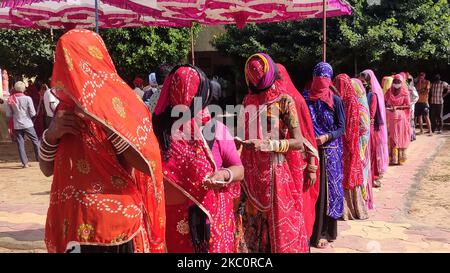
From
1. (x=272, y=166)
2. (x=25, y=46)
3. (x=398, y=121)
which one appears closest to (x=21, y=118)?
(x=25, y=46)

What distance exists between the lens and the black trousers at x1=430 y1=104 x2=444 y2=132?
586 inches

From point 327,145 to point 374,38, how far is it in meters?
10.1

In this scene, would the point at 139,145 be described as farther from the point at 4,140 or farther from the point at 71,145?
the point at 4,140

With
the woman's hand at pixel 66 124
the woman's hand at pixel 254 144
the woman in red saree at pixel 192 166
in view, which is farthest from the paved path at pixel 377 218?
the woman's hand at pixel 66 124

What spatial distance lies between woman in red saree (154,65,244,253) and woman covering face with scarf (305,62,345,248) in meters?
2.03

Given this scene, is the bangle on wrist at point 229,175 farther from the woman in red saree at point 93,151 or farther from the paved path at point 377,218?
the paved path at point 377,218

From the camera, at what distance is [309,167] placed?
156 inches

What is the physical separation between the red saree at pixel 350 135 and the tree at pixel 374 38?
8999 millimetres

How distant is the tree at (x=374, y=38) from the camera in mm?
14328

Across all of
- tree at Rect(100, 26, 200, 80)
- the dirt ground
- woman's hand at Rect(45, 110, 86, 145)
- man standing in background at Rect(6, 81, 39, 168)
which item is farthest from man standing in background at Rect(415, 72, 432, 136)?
woman's hand at Rect(45, 110, 86, 145)

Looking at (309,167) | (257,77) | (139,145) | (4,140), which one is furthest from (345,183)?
(4,140)

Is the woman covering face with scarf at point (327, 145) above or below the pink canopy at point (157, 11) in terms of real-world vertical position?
below

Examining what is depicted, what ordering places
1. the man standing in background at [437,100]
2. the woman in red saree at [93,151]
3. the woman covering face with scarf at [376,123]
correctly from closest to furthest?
the woman in red saree at [93,151], the woman covering face with scarf at [376,123], the man standing in background at [437,100]

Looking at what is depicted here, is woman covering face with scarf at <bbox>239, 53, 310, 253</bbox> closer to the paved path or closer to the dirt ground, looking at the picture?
the paved path
